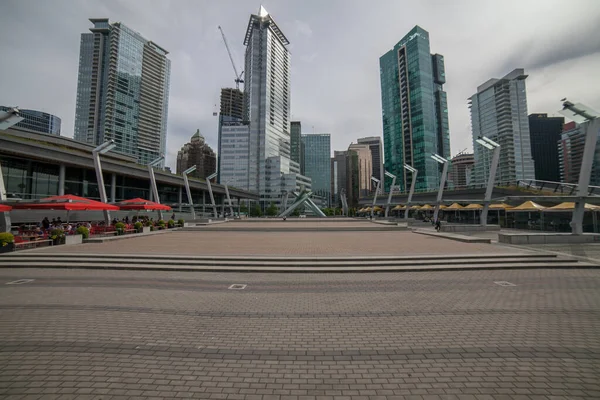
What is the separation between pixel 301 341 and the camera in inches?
189

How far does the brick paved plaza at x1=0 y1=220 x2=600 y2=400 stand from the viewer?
135 inches

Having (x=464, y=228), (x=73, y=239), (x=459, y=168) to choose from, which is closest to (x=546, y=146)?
(x=459, y=168)

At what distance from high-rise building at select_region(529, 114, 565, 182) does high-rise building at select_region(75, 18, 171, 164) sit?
229307 millimetres

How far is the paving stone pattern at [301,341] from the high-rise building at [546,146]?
20987 cm

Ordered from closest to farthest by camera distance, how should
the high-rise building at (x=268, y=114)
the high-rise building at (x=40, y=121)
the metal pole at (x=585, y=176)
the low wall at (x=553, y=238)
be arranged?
the low wall at (x=553, y=238) → the metal pole at (x=585, y=176) → the high-rise building at (x=268, y=114) → the high-rise building at (x=40, y=121)

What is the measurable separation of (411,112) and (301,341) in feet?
441

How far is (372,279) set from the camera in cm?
924

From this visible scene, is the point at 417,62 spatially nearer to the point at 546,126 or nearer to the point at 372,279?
the point at 546,126

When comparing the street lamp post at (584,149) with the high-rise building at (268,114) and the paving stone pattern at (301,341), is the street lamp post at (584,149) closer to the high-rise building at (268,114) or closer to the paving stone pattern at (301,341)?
the paving stone pattern at (301,341)

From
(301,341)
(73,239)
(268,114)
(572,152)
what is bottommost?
(301,341)

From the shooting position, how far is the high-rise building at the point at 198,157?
17675 centimetres

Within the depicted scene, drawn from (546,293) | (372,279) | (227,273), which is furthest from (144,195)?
(546,293)

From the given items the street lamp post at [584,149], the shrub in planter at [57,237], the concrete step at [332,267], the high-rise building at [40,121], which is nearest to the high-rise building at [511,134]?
the street lamp post at [584,149]

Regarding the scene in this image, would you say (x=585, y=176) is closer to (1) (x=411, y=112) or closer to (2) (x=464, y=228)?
(2) (x=464, y=228)
